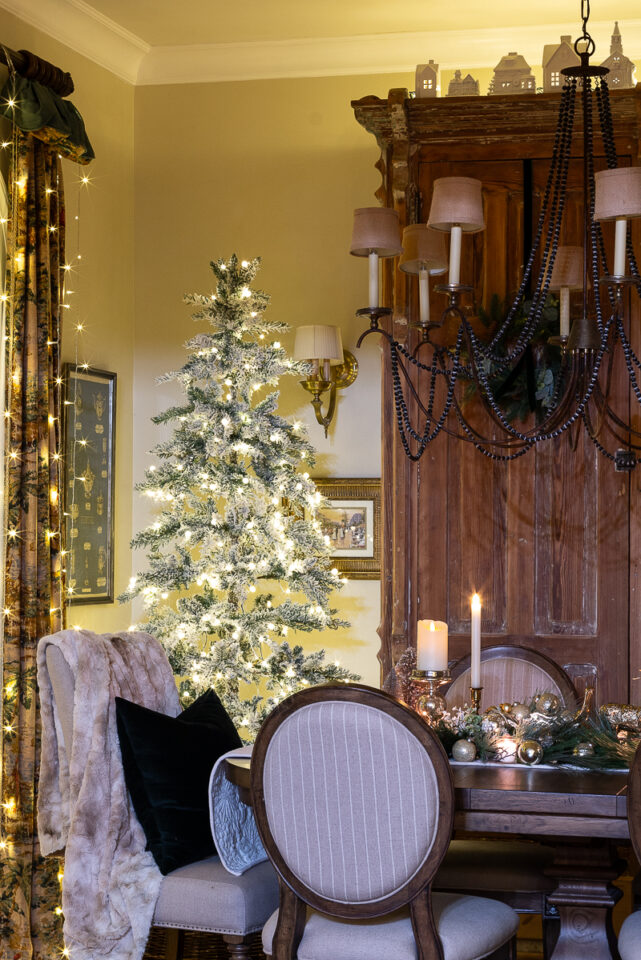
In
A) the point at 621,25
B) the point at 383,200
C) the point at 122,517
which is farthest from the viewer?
the point at 122,517

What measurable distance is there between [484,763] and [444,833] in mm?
511

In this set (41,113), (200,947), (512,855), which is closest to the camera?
(512,855)

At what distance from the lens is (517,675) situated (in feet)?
11.7

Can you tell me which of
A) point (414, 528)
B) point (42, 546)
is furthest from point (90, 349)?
point (414, 528)

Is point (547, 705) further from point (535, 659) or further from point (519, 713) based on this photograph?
point (535, 659)

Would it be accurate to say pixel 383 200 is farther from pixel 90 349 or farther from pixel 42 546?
pixel 42 546

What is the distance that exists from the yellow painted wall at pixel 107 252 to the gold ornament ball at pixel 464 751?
2.56m

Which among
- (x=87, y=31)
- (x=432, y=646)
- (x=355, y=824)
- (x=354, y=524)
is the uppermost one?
(x=87, y=31)

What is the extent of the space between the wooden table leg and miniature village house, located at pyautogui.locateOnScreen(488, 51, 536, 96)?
9.92ft

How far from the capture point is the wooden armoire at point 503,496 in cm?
441

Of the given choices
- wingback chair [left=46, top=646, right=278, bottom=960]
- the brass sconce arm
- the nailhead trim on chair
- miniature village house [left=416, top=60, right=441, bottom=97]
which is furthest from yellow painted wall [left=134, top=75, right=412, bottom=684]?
wingback chair [left=46, top=646, right=278, bottom=960]

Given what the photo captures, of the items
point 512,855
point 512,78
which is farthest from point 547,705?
point 512,78

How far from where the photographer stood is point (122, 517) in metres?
5.42

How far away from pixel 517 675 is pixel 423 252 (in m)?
1.33
